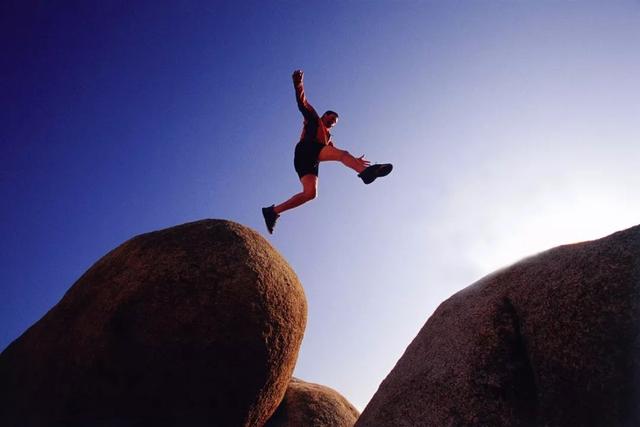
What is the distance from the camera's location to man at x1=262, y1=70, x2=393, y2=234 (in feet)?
26.1

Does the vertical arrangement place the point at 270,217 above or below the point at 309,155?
below

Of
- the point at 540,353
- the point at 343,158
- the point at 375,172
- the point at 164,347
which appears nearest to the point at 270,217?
the point at 343,158

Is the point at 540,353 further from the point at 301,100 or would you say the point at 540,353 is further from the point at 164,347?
the point at 301,100

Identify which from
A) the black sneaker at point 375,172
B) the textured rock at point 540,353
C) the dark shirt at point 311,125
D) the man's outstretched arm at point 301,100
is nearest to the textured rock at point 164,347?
the textured rock at point 540,353

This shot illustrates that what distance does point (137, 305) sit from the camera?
6.41 m

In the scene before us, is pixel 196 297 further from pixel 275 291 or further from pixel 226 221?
pixel 226 221

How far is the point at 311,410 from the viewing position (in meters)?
8.55

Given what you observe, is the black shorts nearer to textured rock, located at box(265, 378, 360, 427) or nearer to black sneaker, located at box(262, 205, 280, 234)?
black sneaker, located at box(262, 205, 280, 234)

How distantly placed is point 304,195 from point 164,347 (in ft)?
11.8

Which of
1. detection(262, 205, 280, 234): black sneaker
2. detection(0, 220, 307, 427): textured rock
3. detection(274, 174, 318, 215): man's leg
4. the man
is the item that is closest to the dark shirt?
the man

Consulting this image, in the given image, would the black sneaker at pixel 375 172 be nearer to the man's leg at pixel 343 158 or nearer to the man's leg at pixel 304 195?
the man's leg at pixel 343 158

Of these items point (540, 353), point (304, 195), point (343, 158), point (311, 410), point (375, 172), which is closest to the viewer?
point (540, 353)

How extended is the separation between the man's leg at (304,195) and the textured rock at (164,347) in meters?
1.46

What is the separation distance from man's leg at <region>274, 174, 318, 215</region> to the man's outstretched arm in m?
1.13
